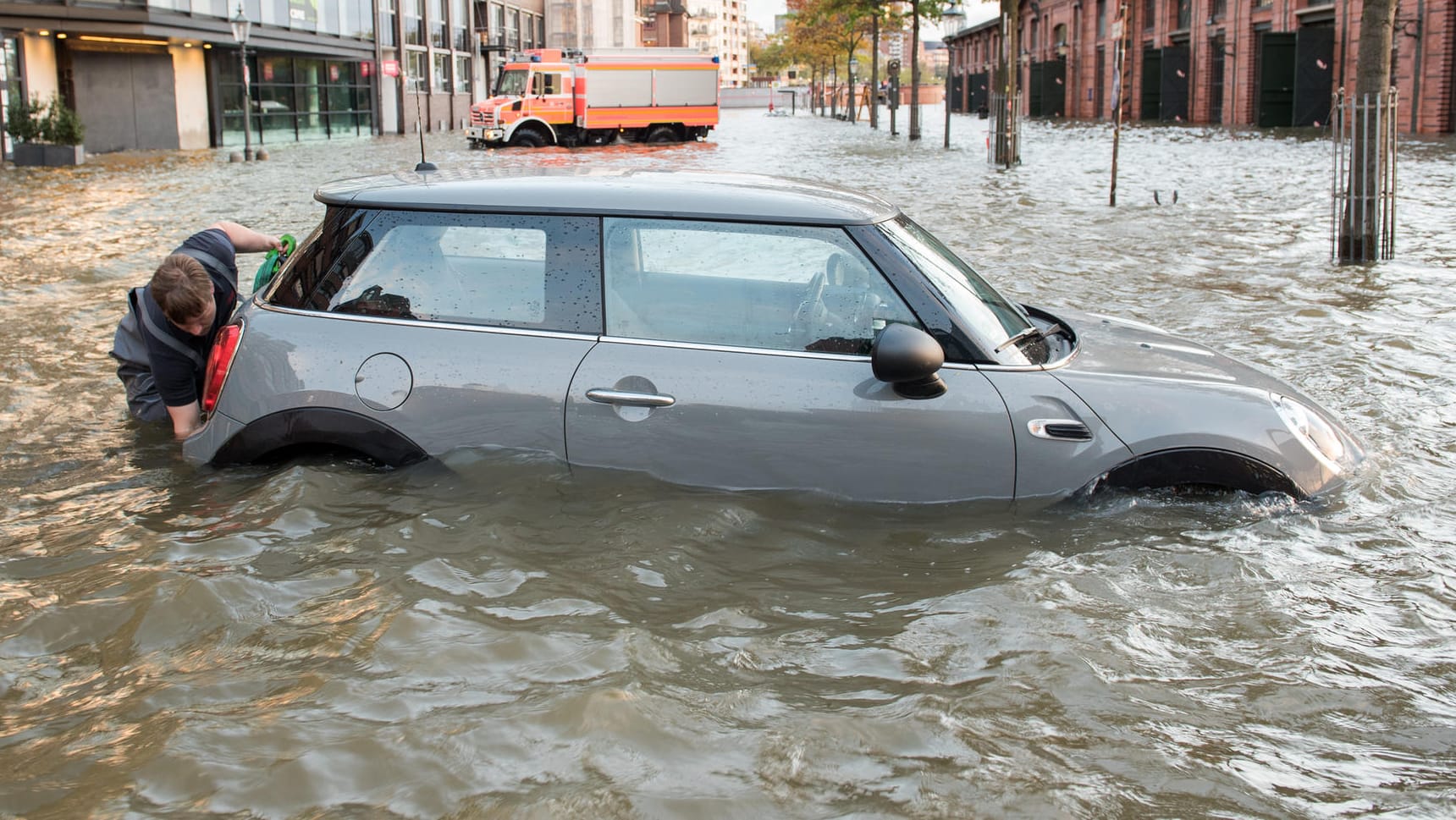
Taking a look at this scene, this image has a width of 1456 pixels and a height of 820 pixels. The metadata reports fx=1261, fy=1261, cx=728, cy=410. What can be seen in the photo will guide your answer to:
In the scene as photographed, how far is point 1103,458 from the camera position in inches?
173

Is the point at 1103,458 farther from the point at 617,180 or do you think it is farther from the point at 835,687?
the point at 617,180

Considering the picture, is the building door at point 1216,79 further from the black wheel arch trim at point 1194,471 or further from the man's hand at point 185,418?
the man's hand at point 185,418

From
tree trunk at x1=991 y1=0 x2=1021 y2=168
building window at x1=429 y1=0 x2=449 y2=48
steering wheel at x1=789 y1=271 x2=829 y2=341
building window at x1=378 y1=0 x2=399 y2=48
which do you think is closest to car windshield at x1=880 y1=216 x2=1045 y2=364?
steering wheel at x1=789 y1=271 x2=829 y2=341

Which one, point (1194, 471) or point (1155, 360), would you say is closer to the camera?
point (1194, 471)

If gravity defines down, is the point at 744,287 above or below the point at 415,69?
below

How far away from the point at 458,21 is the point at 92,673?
64.7 metres

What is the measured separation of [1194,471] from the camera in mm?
4418

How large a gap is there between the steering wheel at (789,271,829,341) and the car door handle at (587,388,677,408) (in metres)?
0.50

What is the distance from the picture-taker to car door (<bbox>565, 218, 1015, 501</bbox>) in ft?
14.3

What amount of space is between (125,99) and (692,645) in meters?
37.1

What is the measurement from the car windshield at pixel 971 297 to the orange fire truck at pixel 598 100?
35312 mm

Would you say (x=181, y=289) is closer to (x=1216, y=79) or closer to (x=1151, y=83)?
(x=1216, y=79)

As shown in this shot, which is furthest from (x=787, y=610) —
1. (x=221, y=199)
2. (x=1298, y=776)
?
(x=221, y=199)

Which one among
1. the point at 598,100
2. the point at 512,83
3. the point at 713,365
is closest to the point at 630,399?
the point at 713,365
